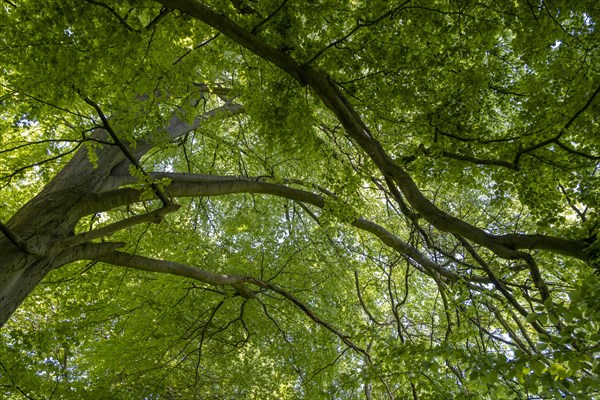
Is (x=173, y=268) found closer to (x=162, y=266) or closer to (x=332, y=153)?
(x=162, y=266)

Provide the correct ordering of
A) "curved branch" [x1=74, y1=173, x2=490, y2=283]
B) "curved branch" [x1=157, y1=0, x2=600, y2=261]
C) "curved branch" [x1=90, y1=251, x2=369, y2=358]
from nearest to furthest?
"curved branch" [x1=157, y1=0, x2=600, y2=261] < "curved branch" [x1=74, y1=173, x2=490, y2=283] < "curved branch" [x1=90, y1=251, x2=369, y2=358]

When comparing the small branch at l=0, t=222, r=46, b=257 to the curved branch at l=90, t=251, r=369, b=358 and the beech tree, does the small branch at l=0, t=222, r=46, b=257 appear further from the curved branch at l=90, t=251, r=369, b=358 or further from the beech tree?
the curved branch at l=90, t=251, r=369, b=358

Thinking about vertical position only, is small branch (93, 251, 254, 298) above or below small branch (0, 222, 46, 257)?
above

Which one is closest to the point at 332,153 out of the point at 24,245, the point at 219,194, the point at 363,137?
the point at 219,194

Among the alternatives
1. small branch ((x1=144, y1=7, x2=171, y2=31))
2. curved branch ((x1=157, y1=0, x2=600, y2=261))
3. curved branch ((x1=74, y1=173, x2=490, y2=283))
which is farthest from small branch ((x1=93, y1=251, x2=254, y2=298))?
curved branch ((x1=157, y1=0, x2=600, y2=261))

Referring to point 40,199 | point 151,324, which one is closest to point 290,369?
point 151,324

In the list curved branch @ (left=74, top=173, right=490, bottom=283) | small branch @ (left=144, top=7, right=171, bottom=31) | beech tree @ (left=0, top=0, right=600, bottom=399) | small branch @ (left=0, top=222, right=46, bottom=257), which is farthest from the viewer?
curved branch @ (left=74, top=173, right=490, bottom=283)

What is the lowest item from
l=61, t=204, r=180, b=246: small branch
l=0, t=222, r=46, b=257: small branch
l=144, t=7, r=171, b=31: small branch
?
l=0, t=222, r=46, b=257: small branch

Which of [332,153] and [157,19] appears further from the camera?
[332,153]

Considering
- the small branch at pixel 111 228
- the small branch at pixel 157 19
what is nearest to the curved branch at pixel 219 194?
the small branch at pixel 111 228

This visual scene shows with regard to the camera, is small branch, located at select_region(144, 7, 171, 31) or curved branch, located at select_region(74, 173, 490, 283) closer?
small branch, located at select_region(144, 7, 171, 31)

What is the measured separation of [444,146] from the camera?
12.7 ft

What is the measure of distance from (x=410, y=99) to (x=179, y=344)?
5060mm

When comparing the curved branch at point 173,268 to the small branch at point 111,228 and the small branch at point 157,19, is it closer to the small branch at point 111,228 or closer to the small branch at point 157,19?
the small branch at point 111,228
